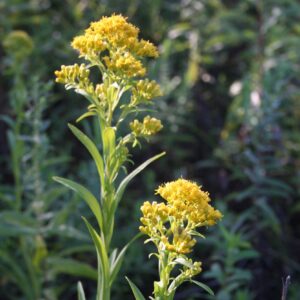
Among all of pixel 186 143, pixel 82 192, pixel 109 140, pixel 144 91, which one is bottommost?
pixel 82 192

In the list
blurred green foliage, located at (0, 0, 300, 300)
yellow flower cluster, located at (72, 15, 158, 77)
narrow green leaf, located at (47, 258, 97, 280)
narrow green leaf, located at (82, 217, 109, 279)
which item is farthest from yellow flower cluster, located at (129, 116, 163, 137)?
narrow green leaf, located at (47, 258, 97, 280)

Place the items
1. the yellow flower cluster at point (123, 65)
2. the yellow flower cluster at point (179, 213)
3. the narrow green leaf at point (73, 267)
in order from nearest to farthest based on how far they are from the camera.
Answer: the yellow flower cluster at point (179, 213) → the yellow flower cluster at point (123, 65) → the narrow green leaf at point (73, 267)

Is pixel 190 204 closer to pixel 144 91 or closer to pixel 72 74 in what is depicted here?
pixel 144 91


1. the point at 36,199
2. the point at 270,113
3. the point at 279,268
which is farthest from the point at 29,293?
the point at 270,113

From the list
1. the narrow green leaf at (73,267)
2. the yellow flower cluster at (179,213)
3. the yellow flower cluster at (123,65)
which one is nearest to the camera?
the yellow flower cluster at (179,213)

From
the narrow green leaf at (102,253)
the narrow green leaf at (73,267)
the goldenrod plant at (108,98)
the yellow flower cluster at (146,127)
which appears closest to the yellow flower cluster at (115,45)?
the goldenrod plant at (108,98)

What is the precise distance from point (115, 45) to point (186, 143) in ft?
8.20

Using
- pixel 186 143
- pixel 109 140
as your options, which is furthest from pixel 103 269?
pixel 186 143

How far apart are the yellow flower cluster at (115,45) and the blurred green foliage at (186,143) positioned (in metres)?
1.00

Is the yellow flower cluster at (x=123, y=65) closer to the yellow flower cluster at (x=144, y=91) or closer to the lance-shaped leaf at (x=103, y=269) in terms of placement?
the yellow flower cluster at (x=144, y=91)

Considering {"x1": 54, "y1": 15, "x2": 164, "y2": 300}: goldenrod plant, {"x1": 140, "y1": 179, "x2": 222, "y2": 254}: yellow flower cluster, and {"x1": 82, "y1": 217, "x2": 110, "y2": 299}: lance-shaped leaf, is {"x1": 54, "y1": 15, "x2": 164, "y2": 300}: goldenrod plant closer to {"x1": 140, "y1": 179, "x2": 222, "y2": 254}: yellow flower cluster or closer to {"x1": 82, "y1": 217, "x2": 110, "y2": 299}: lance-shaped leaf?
{"x1": 82, "y1": 217, "x2": 110, "y2": 299}: lance-shaped leaf

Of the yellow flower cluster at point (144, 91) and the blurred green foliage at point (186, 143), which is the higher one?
the blurred green foliage at point (186, 143)

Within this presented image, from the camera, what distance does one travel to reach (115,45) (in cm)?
166

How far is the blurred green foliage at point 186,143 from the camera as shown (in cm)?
290
